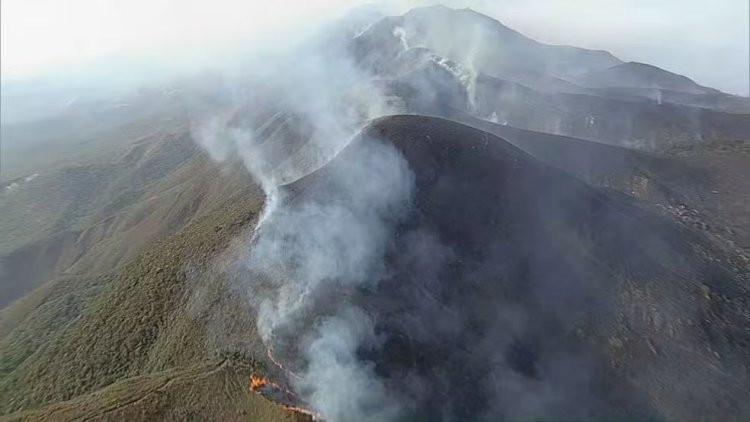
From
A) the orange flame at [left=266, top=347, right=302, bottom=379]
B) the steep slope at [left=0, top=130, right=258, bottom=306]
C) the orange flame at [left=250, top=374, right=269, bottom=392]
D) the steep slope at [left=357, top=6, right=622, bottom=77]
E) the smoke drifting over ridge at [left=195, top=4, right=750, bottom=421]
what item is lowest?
the steep slope at [left=0, top=130, right=258, bottom=306]

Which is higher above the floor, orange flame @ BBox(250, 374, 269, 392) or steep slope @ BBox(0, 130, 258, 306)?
orange flame @ BBox(250, 374, 269, 392)

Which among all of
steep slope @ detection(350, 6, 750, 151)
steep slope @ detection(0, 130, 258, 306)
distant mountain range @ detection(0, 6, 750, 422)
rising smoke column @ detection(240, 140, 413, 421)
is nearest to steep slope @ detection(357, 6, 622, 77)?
steep slope @ detection(350, 6, 750, 151)

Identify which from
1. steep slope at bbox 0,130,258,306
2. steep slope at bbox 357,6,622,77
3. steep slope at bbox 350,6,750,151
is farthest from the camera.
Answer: steep slope at bbox 357,6,622,77

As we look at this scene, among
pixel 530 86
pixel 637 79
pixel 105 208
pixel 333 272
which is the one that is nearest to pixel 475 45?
pixel 637 79

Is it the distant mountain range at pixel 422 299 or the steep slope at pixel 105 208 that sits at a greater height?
the distant mountain range at pixel 422 299

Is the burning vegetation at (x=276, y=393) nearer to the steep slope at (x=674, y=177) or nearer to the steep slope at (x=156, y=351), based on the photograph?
the steep slope at (x=156, y=351)

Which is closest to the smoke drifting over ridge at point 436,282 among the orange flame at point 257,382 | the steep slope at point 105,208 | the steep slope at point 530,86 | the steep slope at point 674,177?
the orange flame at point 257,382

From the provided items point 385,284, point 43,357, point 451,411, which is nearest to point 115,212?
point 43,357

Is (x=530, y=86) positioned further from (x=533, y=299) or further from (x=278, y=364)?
(x=278, y=364)

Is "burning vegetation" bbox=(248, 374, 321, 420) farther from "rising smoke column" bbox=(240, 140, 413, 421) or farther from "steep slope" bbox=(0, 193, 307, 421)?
"rising smoke column" bbox=(240, 140, 413, 421)
